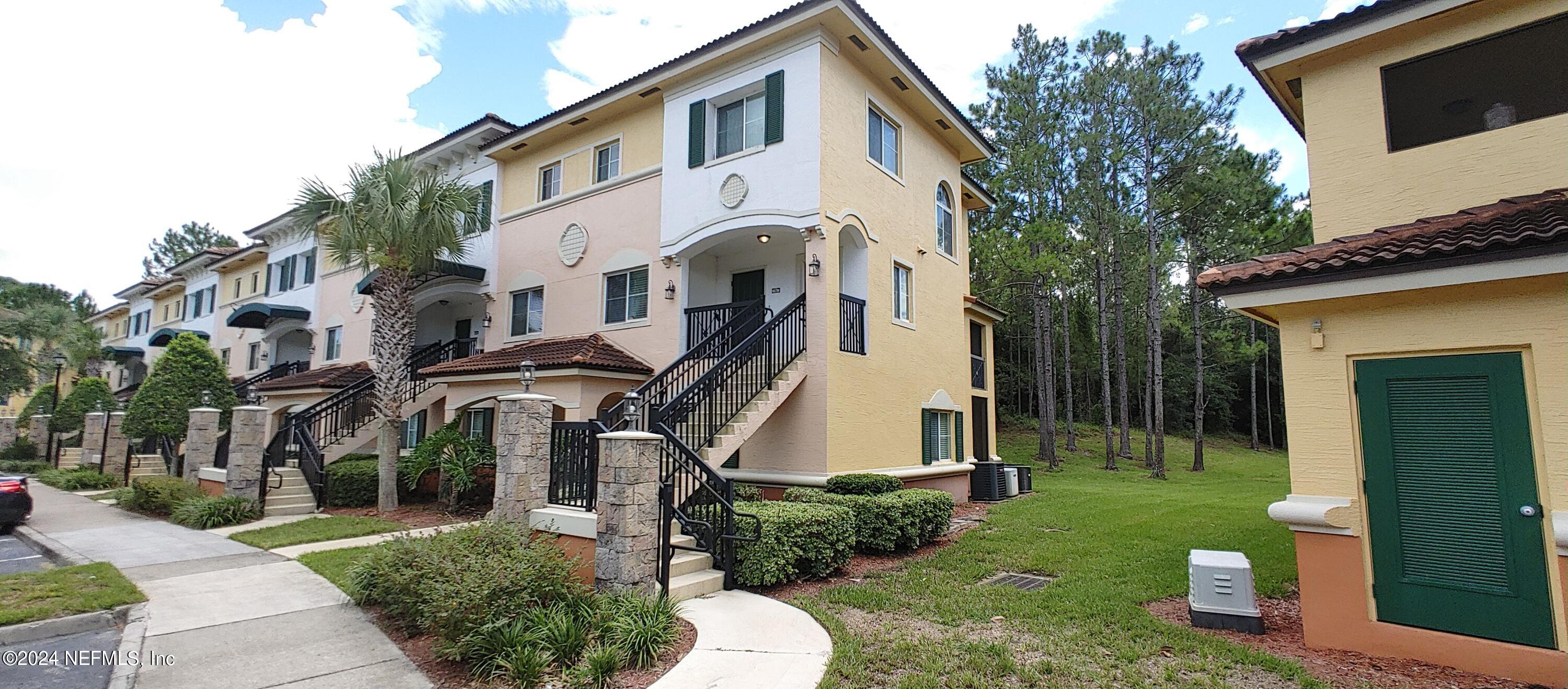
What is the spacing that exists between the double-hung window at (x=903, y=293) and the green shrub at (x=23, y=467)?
2630 centimetres

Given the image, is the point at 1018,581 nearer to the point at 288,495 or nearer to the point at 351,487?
the point at 351,487

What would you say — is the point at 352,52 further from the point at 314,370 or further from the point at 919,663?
the point at 919,663

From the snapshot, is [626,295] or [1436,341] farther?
[626,295]

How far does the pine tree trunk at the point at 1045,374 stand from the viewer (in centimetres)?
2536

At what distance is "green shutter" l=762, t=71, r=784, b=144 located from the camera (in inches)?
463

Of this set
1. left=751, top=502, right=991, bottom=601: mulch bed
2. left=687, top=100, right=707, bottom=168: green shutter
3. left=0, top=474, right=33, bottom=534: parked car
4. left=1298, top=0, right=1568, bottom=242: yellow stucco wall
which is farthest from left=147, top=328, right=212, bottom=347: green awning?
left=1298, top=0, right=1568, bottom=242: yellow stucco wall

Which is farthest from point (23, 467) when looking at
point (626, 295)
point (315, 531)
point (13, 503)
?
point (626, 295)

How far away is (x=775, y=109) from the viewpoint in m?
11.9

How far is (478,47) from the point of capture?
12992 mm

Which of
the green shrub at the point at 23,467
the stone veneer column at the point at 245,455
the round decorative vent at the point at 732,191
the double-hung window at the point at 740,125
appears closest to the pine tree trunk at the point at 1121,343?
the double-hung window at the point at 740,125

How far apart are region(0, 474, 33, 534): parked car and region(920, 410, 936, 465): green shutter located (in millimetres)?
15940

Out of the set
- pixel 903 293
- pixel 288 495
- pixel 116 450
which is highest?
pixel 903 293

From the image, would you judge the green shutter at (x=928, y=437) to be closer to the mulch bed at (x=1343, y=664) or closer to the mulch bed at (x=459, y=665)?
the mulch bed at (x=1343, y=664)
